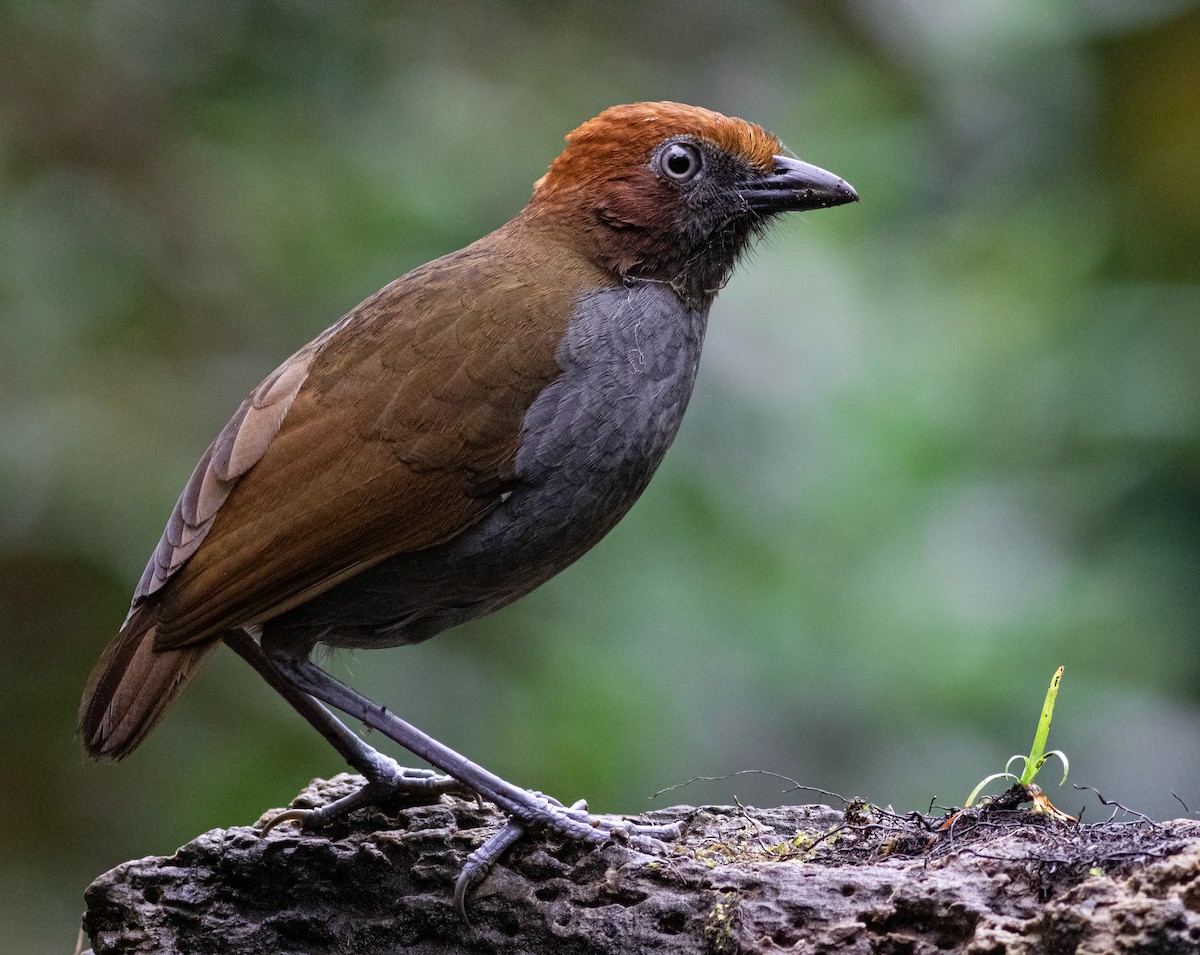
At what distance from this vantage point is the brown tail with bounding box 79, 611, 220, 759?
3236 mm

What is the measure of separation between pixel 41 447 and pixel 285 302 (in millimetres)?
969

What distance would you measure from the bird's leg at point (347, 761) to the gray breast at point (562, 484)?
180 millimetres

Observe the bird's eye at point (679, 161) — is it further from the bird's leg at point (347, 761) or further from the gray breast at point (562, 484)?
the bird's leg at point (347, 761)

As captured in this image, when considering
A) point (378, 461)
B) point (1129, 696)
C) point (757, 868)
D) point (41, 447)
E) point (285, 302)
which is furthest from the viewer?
point (285, 302)

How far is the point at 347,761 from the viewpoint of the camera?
3.57 meters

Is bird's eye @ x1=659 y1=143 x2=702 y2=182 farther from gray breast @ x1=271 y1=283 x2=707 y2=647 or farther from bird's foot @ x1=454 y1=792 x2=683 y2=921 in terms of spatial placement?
bird's foot @ x1=454 y1=792 x2=683 y2=921

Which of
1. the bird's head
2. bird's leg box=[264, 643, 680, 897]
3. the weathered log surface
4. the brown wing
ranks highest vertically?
the bird's head

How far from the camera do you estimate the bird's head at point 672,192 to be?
365 centimetres

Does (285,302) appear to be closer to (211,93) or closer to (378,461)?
(211,93)

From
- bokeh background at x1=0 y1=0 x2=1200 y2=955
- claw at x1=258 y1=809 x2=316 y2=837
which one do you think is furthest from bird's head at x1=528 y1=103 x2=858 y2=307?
claw at x1=258 y1=809 x2=316 y2=837

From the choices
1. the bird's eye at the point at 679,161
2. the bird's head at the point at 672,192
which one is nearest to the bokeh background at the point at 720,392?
the bird's head at the point at 672,192

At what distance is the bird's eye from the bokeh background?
1136mm

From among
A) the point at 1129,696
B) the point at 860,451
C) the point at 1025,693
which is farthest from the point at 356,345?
the point at 1129,696

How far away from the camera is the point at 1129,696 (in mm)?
4250
